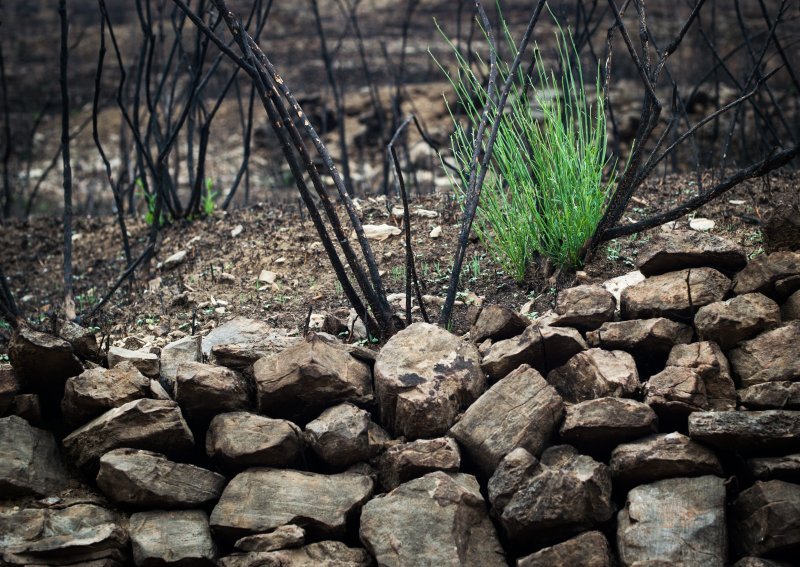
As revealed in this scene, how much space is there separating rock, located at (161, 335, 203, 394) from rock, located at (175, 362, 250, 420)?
143 millimetres

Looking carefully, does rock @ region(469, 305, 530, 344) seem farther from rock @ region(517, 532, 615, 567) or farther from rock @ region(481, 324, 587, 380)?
rock @ region(517, 532, 615, 567)

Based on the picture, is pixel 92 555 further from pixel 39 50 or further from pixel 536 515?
pixel 39 50

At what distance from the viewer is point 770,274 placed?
2.38m

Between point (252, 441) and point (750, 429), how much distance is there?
132cm

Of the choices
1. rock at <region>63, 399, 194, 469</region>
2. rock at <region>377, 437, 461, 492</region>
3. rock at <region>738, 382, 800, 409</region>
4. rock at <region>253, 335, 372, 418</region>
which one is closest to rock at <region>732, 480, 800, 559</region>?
rock at <region>738, 382, 800, 409</region>

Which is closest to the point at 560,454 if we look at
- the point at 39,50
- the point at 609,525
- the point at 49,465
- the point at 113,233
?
the point at 609,525

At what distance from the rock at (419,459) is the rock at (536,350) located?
0.95ft

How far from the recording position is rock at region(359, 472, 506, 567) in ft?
6.74

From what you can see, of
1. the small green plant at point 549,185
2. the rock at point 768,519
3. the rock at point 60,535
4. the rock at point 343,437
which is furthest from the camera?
the small green plant at point 549,185

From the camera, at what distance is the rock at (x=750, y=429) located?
6.61 ft

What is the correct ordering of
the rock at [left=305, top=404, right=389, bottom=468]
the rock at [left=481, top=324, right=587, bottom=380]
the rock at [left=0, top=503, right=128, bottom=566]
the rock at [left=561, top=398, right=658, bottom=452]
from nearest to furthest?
the rock at [left=0, top=503, right=128, bottom=566]
the rock at [left=561, top=398, right=658, bottom=452]
the rock at [left=305, top=404, right=389, bottom=468]
the rock at [left=481, top=324, right=587, bottom=380]

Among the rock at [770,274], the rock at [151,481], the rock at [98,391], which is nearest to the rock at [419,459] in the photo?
the rock at [151,481]

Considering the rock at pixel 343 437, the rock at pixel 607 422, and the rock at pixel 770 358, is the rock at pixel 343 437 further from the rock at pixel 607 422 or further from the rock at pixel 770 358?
the rock at pixel 770 358

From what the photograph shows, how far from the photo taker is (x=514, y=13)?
11.6m
